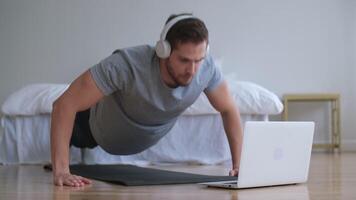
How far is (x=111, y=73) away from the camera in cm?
211

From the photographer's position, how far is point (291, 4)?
5.09 meters

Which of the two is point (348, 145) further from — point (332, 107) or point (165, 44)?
point (165, 44)

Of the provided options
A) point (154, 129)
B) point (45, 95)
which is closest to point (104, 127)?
point (154, 129)

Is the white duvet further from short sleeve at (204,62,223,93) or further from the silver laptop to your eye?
the silver laptop

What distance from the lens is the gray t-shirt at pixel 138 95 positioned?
2.13m

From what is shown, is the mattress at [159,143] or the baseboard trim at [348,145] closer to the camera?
the mattress at [159,143]

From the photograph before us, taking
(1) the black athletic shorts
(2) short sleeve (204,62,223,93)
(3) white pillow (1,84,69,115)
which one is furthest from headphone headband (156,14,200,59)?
(3) white pillow (1,84,69,115)

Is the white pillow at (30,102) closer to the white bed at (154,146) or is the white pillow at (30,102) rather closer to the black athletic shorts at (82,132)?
the white bed at (154,146)

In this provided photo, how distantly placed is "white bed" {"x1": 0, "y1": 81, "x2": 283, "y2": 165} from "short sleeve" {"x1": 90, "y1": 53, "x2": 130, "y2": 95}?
1.46m

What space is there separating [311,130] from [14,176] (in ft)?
4.32

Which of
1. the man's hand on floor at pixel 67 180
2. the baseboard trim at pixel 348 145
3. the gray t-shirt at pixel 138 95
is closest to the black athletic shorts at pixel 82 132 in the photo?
the gray t-shirt at pixel 138 95

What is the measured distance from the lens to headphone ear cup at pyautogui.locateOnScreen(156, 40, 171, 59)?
1997 mm

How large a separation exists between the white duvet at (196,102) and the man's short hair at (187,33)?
157 centimetres

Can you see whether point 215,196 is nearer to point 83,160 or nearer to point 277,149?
point 277,149
